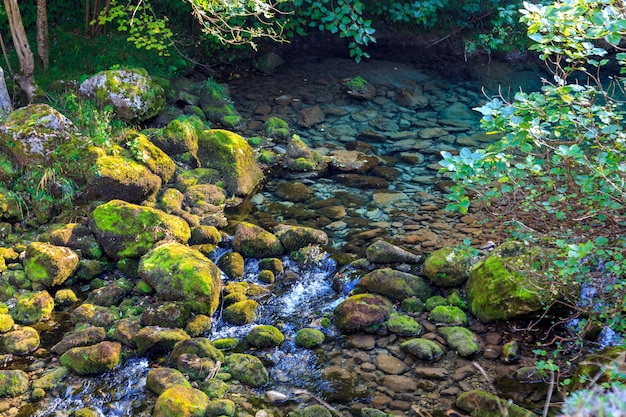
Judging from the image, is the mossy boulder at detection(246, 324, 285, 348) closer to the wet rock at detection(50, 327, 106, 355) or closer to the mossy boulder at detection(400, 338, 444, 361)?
the mossy boulder at detection(400, 338, 444, 361)

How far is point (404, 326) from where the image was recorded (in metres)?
6.06

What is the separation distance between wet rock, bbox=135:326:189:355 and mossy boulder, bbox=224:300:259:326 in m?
0.53

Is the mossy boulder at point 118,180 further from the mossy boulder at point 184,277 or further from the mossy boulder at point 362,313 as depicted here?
the mossy boulder at point 362,313

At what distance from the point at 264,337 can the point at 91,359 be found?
1541 millimetres

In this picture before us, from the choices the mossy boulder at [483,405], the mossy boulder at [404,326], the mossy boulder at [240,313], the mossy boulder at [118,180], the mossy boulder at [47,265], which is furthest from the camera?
the mossy boulder at [118,180]

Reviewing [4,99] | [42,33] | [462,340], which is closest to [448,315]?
[462,340]

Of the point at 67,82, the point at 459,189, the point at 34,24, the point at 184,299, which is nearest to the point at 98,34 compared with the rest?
the point at 34,24

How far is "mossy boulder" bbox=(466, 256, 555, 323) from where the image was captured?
577 centimetres

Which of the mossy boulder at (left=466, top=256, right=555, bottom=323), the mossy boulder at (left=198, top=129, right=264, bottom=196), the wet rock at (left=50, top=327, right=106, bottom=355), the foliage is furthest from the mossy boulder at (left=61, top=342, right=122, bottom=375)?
the mossy boulder at (left=198, top=129, right=264, bottom=196)

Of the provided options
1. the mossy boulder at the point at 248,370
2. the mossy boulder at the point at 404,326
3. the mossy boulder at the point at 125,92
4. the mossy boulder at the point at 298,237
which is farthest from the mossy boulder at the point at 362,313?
the mossy boulder at the point at 125,92

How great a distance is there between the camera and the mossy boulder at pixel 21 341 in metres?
5.69

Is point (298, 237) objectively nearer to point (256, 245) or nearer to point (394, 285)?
point (256, 245)

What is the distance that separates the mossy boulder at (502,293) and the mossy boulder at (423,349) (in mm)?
691

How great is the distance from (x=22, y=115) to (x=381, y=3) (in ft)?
26.0
